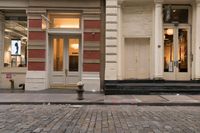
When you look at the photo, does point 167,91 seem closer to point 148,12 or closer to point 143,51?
point 143,51

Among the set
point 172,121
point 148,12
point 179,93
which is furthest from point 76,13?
point 172,121

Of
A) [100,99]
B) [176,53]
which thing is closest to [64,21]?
[176,53]

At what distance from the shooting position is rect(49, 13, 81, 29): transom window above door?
23.2 m

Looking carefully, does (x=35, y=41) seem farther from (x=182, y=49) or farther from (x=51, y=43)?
(x=182, y=49)

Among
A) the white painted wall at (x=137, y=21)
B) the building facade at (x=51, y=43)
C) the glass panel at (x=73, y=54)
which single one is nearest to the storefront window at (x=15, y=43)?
the building facade at (x=51, y=43)

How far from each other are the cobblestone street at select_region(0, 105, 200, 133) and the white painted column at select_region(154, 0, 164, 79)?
695cm

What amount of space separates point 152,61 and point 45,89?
20.4 ft

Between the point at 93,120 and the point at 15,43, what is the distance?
13.0 meters

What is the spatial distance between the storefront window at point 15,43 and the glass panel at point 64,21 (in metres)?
1.74

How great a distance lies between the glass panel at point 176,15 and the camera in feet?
73.8

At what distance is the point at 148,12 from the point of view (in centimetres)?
2258

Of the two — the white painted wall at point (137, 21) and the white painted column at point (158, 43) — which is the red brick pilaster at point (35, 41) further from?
the white painted column at point (158, 43)

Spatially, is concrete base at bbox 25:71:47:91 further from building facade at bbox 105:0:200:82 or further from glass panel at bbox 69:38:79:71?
building facade at bbox 105:0:200:82

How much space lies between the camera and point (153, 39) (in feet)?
73.2
